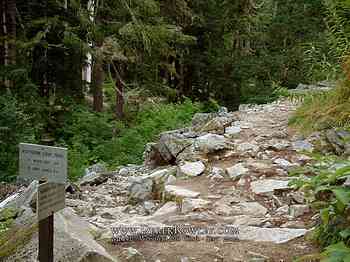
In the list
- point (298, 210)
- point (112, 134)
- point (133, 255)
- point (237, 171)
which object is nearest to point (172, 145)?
point (237, 171)

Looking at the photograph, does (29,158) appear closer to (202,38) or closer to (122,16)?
(122,16)

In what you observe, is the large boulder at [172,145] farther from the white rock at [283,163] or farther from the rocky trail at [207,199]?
the white rock at [283,163]

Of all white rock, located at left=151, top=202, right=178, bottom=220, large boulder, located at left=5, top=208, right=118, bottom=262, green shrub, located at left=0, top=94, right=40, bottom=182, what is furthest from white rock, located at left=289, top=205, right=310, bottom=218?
green shrub, located at left=0, top=94, right=40, bottom=182

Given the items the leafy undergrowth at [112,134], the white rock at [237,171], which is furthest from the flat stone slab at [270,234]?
the leafy undergrowth at [112,134]

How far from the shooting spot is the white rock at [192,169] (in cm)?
605

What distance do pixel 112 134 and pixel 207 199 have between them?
329 inches

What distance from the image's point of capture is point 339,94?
6.14 m

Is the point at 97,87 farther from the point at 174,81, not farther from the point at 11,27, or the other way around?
the point at 174,81

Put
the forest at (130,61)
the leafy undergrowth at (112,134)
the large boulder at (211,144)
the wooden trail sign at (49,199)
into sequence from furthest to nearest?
1. the forest at (130,61)
2. the leafy undergrowth at (112,134)
3. the large boulder at (211,144)
4. the wooden trail sign at (49,199)

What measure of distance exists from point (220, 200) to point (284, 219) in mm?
833

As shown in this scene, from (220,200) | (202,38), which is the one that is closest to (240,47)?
(202,38)

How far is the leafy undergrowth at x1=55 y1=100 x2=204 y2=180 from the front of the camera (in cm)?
1048

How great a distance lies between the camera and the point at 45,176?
2848mm

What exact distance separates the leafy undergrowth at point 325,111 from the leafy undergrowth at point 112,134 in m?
3.64
